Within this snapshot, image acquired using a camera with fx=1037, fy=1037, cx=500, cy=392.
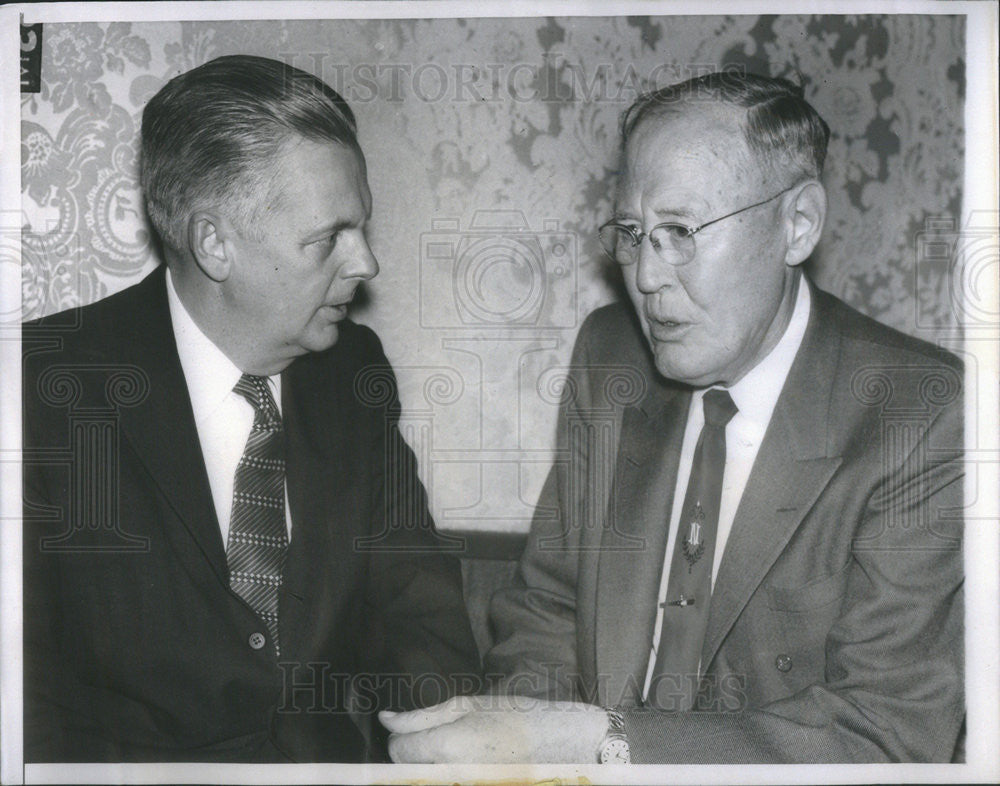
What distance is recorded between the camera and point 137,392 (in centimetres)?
168

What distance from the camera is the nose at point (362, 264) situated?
1646 mm

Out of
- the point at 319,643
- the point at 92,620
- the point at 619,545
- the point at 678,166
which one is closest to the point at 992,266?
the point at 678,166

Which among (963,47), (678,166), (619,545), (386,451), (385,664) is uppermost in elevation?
(963,47)

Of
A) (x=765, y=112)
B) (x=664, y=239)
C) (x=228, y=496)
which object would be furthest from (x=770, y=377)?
(x=228, y=496)

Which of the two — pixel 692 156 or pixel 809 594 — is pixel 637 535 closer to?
pixel 809 594

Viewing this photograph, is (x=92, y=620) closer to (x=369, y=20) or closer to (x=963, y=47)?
(x=369, y=20)

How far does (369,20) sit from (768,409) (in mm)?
898

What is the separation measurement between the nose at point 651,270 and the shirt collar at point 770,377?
7.9 inches

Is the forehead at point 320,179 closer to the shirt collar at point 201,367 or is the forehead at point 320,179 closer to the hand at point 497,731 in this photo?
the shirt collar at point 201,367

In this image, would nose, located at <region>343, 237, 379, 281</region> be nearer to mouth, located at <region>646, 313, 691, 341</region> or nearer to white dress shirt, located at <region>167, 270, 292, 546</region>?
white dress shirt, located at <region>167, 270, 292, 546</region>

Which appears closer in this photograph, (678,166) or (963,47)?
(678,166)

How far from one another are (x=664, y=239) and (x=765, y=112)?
0.84ft

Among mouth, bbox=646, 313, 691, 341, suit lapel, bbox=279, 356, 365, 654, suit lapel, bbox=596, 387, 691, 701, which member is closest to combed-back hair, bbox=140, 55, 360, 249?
suit lapel, bbox=279, 356, 365, 654

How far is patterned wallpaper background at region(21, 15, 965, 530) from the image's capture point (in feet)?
5.49
